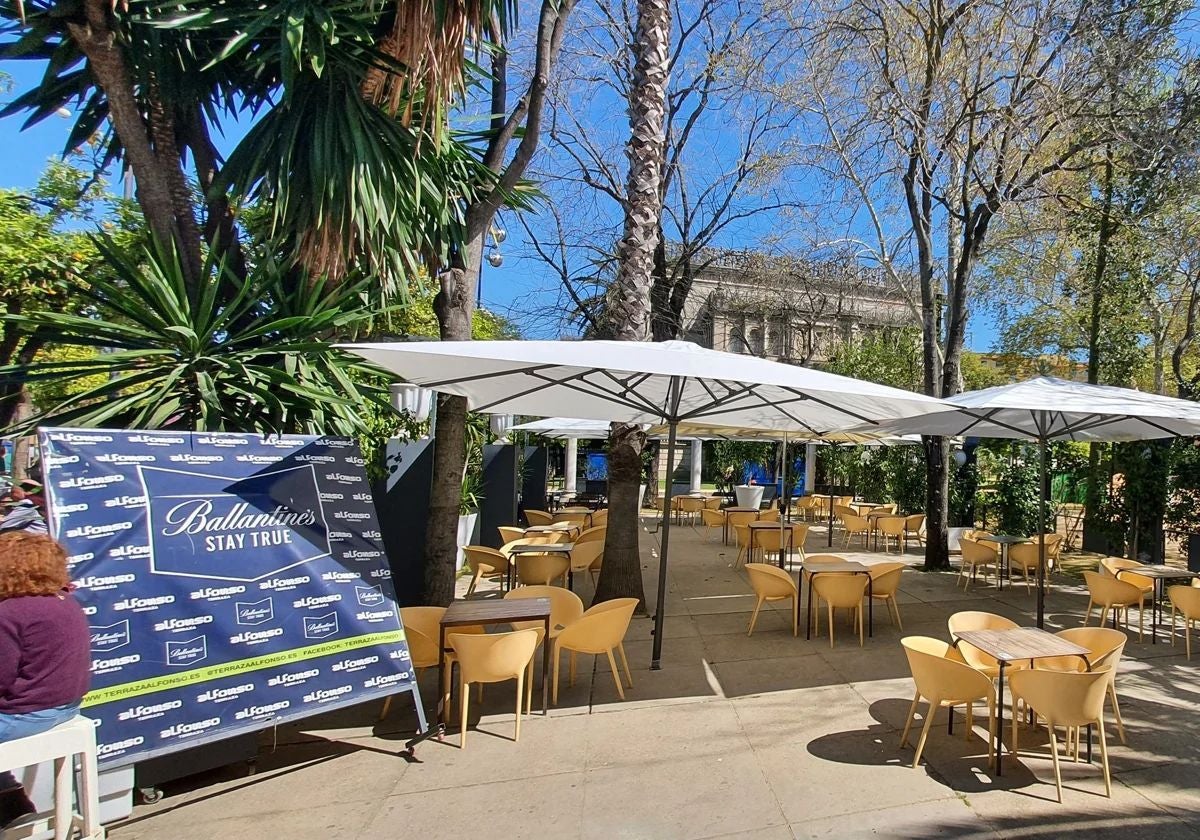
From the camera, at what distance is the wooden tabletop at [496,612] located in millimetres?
4297

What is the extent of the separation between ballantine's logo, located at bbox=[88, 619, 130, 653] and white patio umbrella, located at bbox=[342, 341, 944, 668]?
6.25 ft

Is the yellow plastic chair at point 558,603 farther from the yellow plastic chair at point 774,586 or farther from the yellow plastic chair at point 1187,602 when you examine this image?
the yellow plastic chair at point 1187,602

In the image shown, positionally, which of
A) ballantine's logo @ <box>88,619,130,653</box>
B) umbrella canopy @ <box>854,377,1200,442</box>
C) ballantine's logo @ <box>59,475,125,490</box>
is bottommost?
ballantine's logo @ <box>88,619,130,653</box>

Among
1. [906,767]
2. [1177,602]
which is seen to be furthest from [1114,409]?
[906,767]

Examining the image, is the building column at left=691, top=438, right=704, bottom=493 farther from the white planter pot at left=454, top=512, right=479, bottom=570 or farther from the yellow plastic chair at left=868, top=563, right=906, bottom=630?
the yellow plastic chair at left=868, top=563, right=906, bottom=630

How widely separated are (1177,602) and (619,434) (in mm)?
5387

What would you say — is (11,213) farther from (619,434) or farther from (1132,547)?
(1132,547)

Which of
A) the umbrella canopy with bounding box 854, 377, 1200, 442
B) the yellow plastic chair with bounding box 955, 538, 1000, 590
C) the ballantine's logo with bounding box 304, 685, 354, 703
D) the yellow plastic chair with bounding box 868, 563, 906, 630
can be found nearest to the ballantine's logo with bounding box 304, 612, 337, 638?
the ballantine's logo with bounding box 304, 685, 354, 703

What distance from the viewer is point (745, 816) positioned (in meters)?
3.22

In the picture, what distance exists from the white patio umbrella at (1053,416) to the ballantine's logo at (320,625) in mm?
4951

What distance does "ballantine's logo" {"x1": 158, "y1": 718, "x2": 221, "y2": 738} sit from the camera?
3106 mm

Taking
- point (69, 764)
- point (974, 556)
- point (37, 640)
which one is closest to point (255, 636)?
point (69, 764)

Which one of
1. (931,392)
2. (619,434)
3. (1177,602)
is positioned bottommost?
(1177,602)

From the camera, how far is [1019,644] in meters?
3.90
